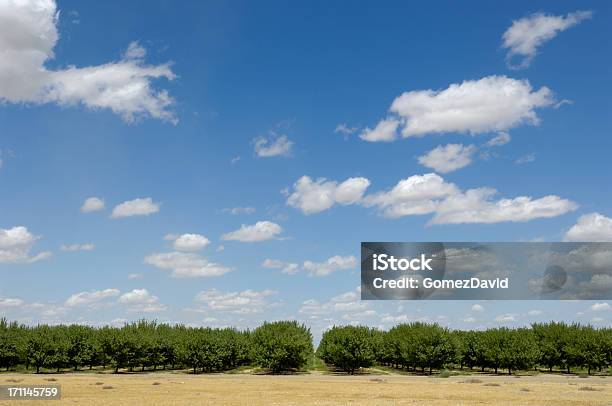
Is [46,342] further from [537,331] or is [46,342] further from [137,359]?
[537,331]

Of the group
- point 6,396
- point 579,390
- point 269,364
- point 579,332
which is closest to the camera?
point 6,396

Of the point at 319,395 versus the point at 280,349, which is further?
the point at 280,349

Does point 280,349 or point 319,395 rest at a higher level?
point 280,349

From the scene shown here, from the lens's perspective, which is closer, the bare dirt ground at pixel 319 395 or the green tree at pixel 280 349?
the bare dirt ground at pixel 319 395

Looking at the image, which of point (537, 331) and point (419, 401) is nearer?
point (419, 401)

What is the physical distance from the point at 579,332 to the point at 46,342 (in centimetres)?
8782

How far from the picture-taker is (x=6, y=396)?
150 feet

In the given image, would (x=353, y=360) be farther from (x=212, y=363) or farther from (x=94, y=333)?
(x=94, y=333)

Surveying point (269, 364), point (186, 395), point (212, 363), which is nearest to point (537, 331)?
point (269, 364)

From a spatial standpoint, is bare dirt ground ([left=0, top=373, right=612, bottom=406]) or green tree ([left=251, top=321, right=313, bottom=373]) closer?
bare dirt ground ([left=0, top=373, right=612, bottom=406])

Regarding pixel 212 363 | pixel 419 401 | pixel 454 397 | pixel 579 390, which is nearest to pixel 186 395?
pixel 419 401

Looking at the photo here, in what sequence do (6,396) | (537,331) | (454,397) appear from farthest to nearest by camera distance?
(537,331) → (454,397) → (6,396)

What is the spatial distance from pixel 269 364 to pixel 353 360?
14.0 metres

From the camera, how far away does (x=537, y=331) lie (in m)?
109
